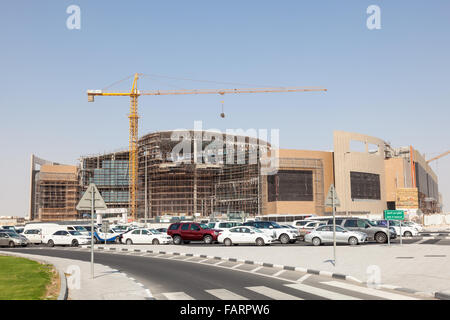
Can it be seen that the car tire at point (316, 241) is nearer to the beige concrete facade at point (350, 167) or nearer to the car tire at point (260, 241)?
the car tire at point (260, 241)

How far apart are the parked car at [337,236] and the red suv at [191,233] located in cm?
795

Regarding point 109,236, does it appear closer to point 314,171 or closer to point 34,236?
point 34,236

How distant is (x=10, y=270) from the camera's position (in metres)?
16.2

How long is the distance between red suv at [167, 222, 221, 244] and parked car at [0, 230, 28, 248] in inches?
466

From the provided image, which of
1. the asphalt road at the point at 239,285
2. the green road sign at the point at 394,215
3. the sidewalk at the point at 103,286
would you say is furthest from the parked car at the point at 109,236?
the green road sign at the point at 394,215

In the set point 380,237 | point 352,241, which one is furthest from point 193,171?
point 352,241

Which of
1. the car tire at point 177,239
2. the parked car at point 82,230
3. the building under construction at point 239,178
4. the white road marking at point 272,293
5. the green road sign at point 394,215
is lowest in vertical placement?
the car tire at point 177,239

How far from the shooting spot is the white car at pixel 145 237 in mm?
34719

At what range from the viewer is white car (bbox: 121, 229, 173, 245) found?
34.7 metres

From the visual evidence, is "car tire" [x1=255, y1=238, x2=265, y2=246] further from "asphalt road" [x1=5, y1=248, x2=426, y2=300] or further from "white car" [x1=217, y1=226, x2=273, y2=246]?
"asphalt road" [x1=5, y1=248, x2=426, y2=300]

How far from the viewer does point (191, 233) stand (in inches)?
1355

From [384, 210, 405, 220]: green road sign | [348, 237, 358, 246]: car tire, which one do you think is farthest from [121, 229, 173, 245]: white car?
[384, 210, 405, 220]: green road sign

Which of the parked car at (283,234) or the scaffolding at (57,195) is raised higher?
the scaffolding at (57,195)

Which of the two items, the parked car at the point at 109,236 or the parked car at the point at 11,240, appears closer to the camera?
the parked car at the point at 11,240
